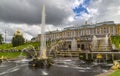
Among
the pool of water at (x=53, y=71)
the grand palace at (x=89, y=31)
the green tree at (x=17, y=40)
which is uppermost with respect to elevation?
the grand palace at (x=89, y=31)

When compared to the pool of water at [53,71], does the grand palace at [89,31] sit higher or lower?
higher

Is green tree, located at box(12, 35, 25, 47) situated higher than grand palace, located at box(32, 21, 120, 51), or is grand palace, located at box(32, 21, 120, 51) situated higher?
grand palace, located at box(32, 21, 120, 51)

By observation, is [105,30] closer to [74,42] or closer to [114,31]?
[114,31]

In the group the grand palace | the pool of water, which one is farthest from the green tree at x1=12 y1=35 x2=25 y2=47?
the pool of water

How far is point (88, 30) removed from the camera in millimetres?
139750

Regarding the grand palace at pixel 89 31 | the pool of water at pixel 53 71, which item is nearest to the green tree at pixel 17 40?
the grand palace at pixel 89 31

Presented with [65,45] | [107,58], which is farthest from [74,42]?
[107,58]

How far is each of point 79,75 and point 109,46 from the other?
46.7 meters

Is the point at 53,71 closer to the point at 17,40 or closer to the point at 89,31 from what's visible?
the point at 17,40

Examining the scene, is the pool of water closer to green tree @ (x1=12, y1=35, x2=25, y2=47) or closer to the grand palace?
green tree @ (x1=12, y1=35, x2=25, y2=47)

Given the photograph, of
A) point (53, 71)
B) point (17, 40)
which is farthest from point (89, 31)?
point (53, 71)

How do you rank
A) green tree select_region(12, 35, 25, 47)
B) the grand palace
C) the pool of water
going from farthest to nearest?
→ the grand palace
green tree select_region(12, 35, 25, 47)
the pool of water

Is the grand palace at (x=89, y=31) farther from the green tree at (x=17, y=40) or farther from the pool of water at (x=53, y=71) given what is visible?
the pool of water at (x=53, y=71)

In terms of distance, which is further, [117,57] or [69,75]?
[117,57]
